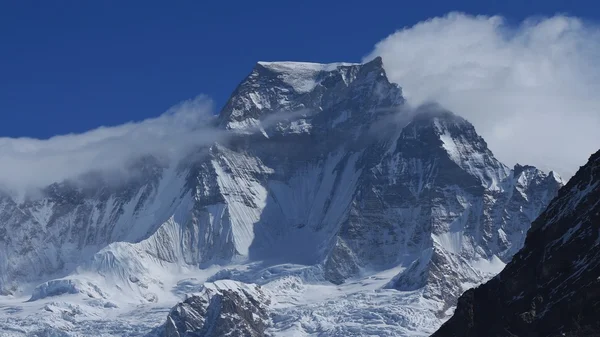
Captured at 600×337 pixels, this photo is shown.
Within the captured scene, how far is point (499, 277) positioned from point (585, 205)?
899cm

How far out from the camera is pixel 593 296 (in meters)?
108

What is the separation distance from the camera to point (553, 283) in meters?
115

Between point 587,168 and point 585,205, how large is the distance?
15.9 feet

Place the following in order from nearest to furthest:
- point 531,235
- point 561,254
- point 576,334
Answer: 1. point 576,334
2. point 561,254
3. point 531,235

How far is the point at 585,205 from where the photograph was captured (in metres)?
118

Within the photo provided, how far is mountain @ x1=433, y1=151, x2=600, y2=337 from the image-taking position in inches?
4316

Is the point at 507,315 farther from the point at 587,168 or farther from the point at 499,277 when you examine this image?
the point at 587,168

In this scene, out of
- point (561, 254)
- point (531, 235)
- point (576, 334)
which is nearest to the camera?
point (576, 334)

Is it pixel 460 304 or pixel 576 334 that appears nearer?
pixel 576 334

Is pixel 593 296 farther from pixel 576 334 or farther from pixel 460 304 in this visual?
pixel 460 304

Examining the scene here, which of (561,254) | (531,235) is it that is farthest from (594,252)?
(531,235)

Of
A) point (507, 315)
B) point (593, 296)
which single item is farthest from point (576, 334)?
point (507, 315)

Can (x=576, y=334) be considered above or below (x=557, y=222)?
below

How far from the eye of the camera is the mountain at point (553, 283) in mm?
109625
